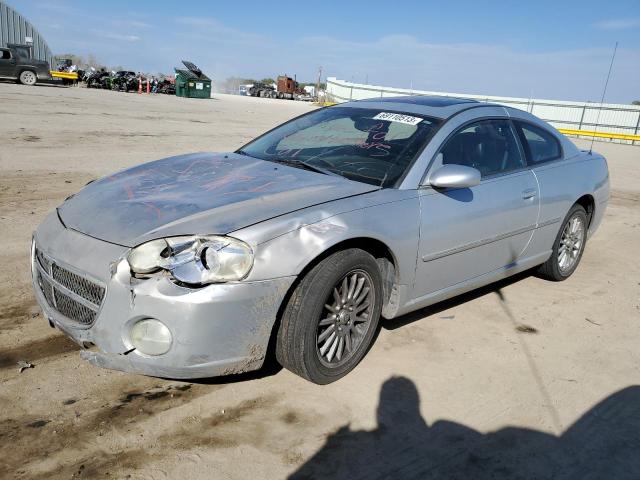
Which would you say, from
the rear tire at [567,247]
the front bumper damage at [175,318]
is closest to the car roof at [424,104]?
the rear tire at [567,247]

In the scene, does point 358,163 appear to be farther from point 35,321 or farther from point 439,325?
point 35,321

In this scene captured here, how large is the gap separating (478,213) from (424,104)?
104 cm

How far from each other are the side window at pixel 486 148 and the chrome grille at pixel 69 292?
7.62ft

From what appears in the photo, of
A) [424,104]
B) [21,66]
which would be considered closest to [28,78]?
[21,66]

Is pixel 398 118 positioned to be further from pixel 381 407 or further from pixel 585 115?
pixel 585 115

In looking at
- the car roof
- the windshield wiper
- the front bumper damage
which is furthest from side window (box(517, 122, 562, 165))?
the front bumper damage

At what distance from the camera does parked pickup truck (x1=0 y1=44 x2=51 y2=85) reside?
2711 centimetres

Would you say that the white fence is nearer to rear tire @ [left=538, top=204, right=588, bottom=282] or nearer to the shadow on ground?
rear tire @ [left=538, top=204, right=588, bottom=282]

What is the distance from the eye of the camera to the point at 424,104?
423 cm

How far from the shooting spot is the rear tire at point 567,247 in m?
4.91

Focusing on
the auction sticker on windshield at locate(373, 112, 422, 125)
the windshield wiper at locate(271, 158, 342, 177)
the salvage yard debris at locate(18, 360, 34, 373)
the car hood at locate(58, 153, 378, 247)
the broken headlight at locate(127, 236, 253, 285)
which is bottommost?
the salvage yard debris at locate(18, 360, 34, 373)

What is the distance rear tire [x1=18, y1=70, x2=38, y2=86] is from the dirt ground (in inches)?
1104

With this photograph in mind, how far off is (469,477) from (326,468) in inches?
25.6

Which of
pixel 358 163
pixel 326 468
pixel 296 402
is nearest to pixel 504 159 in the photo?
pixel 358 163
